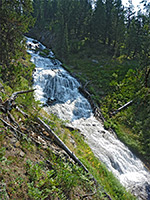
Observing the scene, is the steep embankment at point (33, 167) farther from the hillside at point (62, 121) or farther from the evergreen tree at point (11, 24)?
the evergreen tree at point (11, 24)

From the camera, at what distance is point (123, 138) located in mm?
13578

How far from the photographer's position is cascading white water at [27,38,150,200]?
913 centimetres

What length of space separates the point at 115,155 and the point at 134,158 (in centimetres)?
246

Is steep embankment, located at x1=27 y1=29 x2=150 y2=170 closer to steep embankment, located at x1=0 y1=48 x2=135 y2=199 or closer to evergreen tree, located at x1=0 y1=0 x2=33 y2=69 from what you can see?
steep embankment, located at x1=0 y1=48 x2=135 y2=199

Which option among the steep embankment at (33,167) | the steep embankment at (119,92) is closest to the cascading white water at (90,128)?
the steep embankment at (119,92)

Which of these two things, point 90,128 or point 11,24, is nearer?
point 11,24

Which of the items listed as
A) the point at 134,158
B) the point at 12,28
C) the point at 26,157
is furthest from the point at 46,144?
the point at 134,158

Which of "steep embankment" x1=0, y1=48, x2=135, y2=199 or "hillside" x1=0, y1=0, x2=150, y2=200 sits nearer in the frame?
"steep embankment" x1=0, y1=48, x2=135, y2=199

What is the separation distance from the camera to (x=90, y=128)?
12336 mm

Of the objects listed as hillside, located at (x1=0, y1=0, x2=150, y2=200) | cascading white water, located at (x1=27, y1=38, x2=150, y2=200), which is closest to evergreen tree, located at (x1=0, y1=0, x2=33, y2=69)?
hillside, located at (x1=0, y1=0, x2=150, y2=200)

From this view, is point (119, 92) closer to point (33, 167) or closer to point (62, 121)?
point (62, 121)

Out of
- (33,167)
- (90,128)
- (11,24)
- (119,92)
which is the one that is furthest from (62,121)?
(119,92)

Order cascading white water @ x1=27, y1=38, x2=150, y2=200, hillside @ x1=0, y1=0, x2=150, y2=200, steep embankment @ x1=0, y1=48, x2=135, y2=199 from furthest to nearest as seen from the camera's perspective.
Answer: cascading white water @ x1=27, y1=38, x2=150, y2=200 → hillside @ x1=0, y1=0, x2=150, y2=200 → steep embankment @ x1=0, y1=48, x2=135, y2=199

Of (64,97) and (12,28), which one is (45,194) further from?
(64,97)
